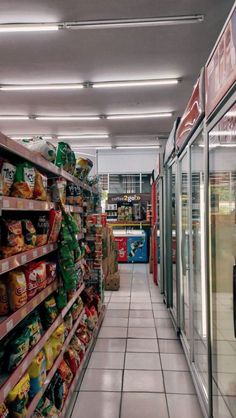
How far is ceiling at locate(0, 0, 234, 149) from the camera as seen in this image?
4.08 meters

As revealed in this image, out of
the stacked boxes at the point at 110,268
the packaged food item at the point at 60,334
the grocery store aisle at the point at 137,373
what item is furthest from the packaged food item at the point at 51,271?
the stacked boxes at the point at 110,268

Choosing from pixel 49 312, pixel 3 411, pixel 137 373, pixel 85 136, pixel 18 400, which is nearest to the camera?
pixel 3 411

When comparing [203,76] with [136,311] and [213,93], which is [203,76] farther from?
[136,311]

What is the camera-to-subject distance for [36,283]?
195 centimetres

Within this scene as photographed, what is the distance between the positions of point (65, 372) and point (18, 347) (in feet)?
3.27

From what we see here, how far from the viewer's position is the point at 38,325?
204 cm

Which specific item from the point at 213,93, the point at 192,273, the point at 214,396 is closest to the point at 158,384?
the point at 214,396

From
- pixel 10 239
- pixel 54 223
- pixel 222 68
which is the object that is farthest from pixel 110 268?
pixel 222 68

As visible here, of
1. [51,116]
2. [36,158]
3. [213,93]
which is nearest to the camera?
[213,93]

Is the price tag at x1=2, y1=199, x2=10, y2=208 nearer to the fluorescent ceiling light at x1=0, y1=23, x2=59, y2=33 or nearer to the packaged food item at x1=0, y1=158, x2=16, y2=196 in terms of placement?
the packaged food item at x1=0, y1=158, x2=16, y2=196

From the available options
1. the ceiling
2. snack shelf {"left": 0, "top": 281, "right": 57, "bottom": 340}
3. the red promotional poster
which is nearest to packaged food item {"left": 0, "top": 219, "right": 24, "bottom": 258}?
snack shelf {"left": 0, "top": 281, "right": 57, "bottom": 340}

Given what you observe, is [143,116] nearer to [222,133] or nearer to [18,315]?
[222,133]

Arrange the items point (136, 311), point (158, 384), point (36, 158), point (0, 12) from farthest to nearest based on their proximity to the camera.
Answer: point (136, 311), point (0, 12), point (158, 384), point (36, 158)

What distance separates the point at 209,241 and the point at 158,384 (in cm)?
158
